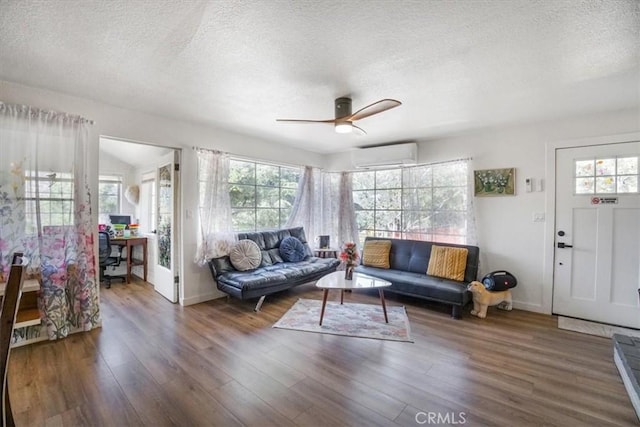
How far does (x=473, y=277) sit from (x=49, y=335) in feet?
15.6

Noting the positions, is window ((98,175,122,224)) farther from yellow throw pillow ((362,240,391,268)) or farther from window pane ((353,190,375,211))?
yellow throw pillow ((362,240,391,268))

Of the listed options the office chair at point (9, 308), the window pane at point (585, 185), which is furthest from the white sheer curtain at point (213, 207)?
the window pane at point (585, 185)

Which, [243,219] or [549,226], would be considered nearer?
[549,226]


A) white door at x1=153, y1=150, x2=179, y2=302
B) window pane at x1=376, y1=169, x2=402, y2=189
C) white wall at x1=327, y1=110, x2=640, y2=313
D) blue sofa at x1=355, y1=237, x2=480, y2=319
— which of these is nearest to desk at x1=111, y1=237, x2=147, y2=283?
white door at x1=153, y1=150, x2=179, y2=302

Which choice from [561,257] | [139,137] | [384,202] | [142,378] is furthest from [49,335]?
[561,257]

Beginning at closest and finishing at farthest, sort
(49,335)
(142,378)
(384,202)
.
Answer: (142,378), (49,335), (384,202)

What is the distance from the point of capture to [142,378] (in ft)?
6.99

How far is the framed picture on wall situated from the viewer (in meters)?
3.75

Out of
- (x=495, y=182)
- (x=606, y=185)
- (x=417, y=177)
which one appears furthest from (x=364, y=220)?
(x=606, y=185)

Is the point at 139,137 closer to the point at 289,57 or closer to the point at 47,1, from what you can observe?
the point at 47,1

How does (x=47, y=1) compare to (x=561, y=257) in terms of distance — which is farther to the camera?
(x=561, y=257)

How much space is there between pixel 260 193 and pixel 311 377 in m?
3.19

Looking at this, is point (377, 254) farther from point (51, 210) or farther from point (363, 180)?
point (51, 210)

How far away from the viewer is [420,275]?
156 inches
